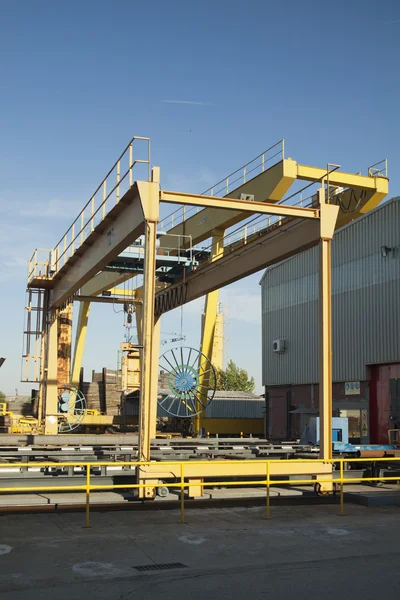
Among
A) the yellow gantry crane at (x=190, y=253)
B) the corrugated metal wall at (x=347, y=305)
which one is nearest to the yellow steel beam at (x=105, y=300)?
the yellow gantry crane at (x=190, y=253)

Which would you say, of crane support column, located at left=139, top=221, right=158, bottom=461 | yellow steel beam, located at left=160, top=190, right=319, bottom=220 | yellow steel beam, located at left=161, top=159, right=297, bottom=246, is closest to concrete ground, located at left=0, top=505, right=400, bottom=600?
crane support column, located at left=139, top=221, right=158, bottom=461

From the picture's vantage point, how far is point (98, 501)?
45.6 ft

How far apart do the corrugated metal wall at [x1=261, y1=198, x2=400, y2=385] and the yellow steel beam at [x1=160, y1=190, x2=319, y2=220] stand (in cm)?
1533

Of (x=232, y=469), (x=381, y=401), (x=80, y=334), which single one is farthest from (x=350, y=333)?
(x=232, y=469)

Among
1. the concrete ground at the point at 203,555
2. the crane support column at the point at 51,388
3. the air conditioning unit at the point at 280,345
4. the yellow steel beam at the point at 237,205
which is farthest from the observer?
the air conditioning unit at the point at 280,345

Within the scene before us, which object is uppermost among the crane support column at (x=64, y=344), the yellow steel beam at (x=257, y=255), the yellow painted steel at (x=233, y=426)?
the yellow steel beam at (x=257, y=255)

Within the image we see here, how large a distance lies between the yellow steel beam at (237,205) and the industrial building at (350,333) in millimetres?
15346

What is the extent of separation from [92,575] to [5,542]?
2.60m

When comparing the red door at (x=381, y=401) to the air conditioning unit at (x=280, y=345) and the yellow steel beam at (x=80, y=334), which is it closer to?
the air conditioning unit at (x=280, y=345)

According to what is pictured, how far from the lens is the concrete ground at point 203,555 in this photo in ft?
26.4

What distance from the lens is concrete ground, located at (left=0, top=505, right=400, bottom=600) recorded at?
8.04 metres

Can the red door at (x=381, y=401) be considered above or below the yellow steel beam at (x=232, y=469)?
above

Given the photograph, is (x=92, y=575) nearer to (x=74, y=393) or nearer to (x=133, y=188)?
(x=133, y=188)

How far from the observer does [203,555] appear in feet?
32.3
